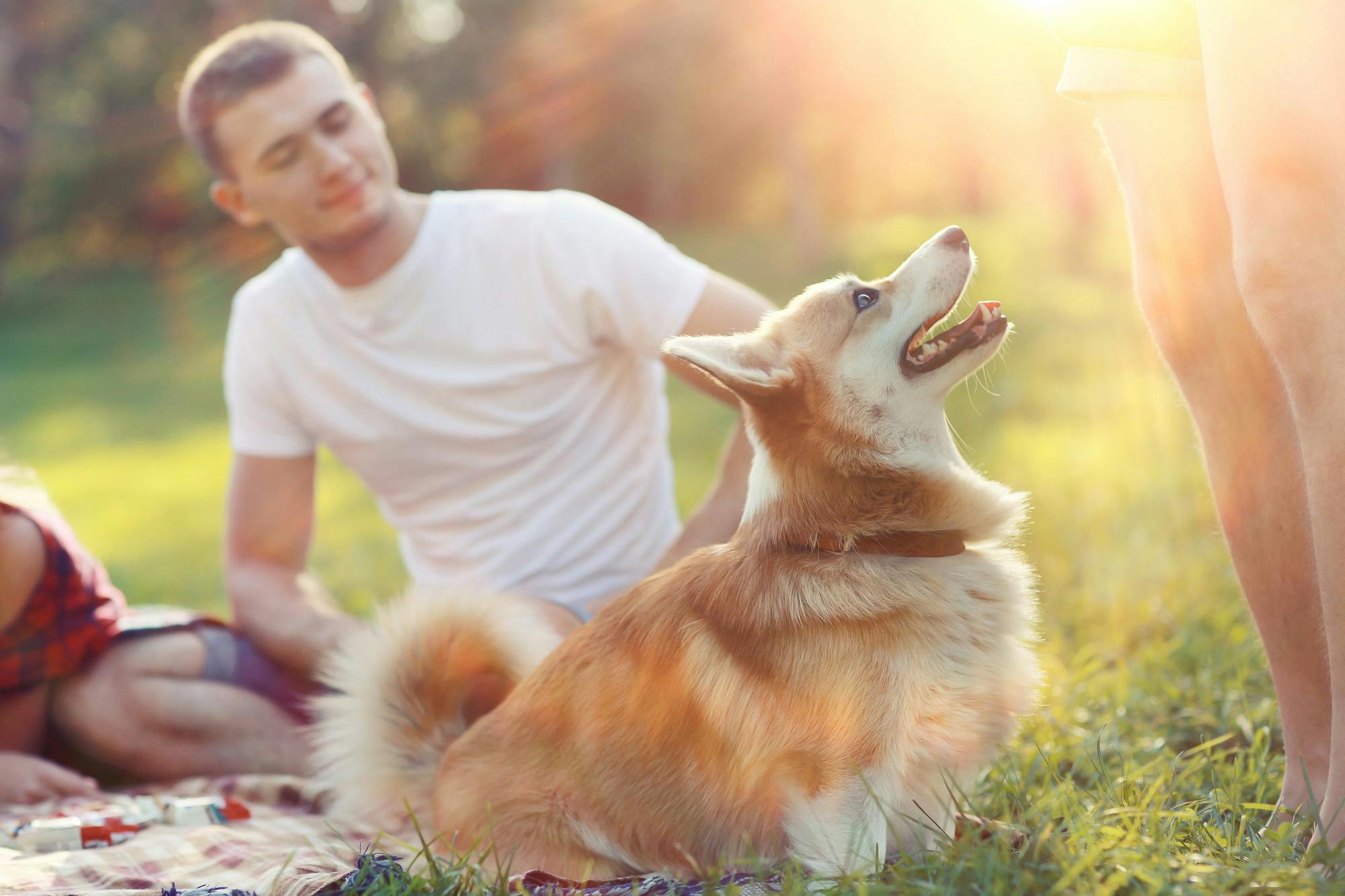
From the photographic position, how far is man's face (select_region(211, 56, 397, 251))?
296 centimetres

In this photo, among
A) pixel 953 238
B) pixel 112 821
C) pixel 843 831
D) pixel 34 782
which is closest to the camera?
pixel 843 831

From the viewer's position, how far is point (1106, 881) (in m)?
1.64

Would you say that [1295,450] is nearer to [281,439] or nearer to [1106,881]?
[1106,881]

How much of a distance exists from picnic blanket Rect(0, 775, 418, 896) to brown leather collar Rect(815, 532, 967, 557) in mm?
946

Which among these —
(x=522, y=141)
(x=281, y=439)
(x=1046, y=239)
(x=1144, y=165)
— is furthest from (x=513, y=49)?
(x=1144, y=165)

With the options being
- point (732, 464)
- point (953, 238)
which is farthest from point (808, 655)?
point (732, 464)

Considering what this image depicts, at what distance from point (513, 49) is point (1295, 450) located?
1662cm

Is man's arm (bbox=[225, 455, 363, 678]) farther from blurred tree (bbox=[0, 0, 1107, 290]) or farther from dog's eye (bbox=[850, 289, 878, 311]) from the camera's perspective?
blurred tree (bbox=[0, 0, 1107, 290])

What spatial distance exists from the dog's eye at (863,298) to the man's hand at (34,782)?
222 cm

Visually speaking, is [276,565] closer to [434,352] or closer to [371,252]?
[434,352]

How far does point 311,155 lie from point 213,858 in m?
1.73

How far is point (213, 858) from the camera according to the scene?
2295mm

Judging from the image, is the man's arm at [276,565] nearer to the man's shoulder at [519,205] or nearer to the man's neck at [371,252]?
the man's neck at [371,252]

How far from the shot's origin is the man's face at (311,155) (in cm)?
296
